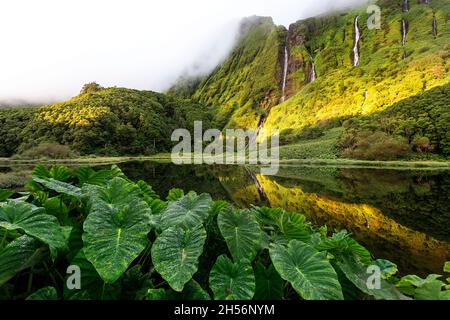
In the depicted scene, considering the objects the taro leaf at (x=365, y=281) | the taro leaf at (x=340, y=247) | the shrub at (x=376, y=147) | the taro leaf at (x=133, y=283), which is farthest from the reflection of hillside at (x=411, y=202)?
the shrub at (x=376, y=147)

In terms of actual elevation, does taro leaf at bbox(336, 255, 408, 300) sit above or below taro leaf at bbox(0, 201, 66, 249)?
below

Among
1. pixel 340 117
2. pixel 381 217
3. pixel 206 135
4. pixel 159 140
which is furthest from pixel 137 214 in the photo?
pixel 206 135

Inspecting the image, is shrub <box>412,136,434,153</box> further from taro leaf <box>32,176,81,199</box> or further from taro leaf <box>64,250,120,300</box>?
taro leaf <box>64,250,120,300</box>

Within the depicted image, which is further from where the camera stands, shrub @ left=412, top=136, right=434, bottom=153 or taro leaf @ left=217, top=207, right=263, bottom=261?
shrub @ left=412, top=136, right=434, bottom=153

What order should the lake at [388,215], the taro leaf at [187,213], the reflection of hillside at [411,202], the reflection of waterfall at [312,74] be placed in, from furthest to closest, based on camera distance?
the reflection of waterfall at [312,74] < the reflection of hillside at [411,202] < the lake at [388,215] < the taro leaf at [187,213]

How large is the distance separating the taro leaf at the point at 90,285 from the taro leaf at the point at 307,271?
935mm

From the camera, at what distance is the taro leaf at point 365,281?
177 centimetres

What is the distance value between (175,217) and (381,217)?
12.5m

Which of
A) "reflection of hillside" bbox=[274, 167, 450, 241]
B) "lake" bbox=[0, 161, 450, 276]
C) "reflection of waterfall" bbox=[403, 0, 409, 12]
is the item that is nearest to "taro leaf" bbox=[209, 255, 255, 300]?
"lake" bbox=[0, 161, 450, 276]

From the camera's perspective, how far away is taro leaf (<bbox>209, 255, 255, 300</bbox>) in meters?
1.73

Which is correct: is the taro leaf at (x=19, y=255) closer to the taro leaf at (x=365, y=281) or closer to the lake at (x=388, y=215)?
the taro leaf at (x=365, y=281)

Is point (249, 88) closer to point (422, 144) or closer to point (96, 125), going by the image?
point (96, 125)

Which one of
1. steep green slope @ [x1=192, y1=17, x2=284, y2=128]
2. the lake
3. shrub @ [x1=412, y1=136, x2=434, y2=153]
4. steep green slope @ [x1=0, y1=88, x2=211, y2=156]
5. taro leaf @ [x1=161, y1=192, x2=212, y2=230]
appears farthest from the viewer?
steep green slope @ [x1=192, y1=17, x2=284, y2=128]

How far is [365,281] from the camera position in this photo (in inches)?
75.5
